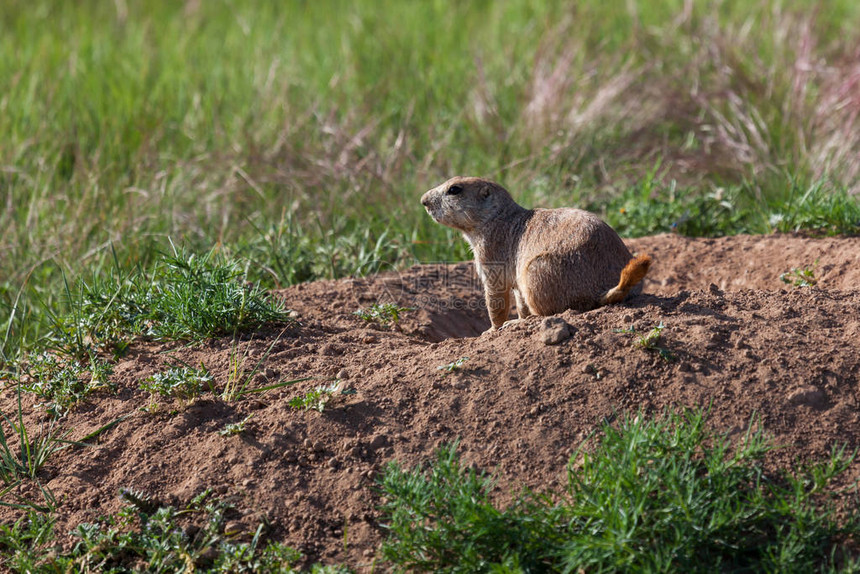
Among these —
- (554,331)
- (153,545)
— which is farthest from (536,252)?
(153,545)

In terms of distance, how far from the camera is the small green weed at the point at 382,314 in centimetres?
400

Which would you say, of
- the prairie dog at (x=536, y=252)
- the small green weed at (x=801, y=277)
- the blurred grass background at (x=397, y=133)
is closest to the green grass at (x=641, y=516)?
the prairie dog at (x=536, y=252)

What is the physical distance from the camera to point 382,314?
404cm

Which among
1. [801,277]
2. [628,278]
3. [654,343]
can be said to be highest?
[628,278]

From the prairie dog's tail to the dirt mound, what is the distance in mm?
106

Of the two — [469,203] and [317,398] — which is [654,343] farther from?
[469,203]

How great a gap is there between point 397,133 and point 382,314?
2.73m

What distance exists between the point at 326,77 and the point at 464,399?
4703 millimetres

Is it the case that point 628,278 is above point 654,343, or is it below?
above

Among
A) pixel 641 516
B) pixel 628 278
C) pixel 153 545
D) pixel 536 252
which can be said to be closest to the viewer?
pixel 641 516

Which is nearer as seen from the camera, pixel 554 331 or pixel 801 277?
pixel 554 331

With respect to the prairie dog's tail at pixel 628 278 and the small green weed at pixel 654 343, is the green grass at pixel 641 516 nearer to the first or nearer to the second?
the small green weed at pixel 654 343

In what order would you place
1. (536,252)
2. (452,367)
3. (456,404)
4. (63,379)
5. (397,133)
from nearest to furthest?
(456,404) → (452,367) → (63,379) → (536,252) → (397,133)

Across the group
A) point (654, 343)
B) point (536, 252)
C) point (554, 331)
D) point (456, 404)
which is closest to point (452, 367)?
point (456, 404)
